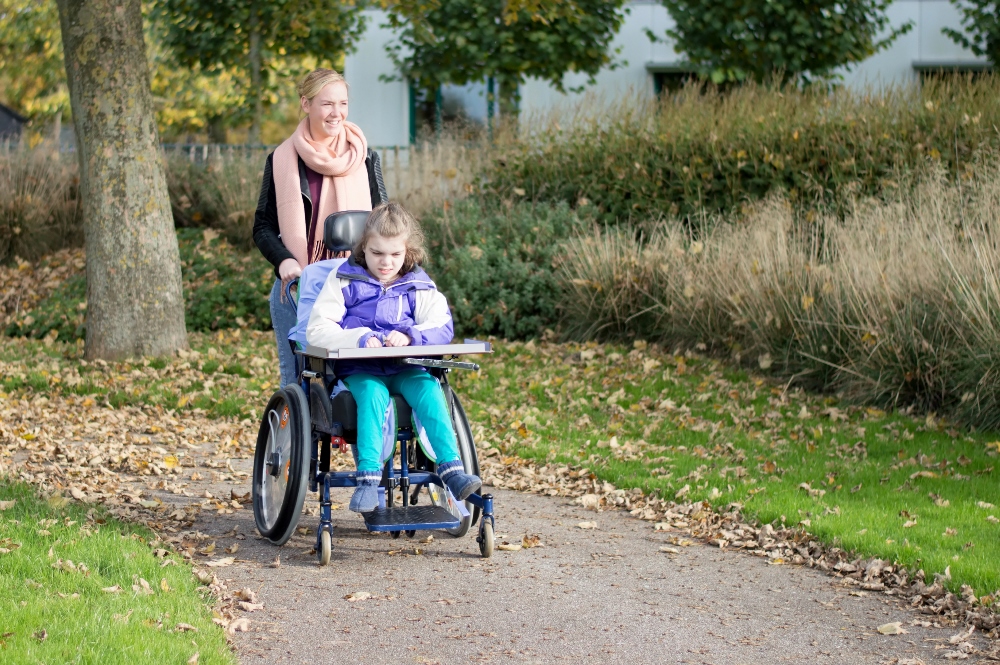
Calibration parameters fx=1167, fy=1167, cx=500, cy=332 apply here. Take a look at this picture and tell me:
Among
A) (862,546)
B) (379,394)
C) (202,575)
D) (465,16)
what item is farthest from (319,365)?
(465,16)

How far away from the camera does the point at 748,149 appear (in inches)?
497

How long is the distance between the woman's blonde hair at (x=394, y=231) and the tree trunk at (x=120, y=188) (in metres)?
5.55

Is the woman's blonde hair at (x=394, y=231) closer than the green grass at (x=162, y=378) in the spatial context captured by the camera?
Yes

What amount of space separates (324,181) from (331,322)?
1056 mm

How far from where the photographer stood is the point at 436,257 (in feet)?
42.4

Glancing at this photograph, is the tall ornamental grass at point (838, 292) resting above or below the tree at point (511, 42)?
below

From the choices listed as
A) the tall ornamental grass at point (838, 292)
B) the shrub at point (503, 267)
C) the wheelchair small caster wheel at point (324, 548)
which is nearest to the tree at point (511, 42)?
the shrub at point (503, 267)

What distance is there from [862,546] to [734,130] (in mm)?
8260

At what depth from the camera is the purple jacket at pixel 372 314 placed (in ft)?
16.3

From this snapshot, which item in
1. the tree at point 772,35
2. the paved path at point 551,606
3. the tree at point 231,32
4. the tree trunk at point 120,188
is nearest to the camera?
the paved path at point 551,606

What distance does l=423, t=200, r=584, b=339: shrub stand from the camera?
11.9m

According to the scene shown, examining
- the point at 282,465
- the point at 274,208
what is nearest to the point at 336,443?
the point at 282,465

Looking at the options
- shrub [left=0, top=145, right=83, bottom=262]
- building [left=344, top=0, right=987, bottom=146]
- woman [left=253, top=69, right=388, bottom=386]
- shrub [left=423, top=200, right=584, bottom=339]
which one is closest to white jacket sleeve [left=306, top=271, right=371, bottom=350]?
woman [left=253, top=69, right=388, bottom=386]

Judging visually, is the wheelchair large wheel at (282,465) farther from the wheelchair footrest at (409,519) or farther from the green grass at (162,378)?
the green grass at (162,378)
